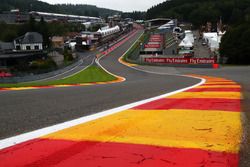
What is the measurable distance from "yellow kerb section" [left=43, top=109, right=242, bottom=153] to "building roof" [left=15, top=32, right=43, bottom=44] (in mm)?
98638

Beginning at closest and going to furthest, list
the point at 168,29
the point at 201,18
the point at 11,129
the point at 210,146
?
1. the point at 210,146
2. the point at 11,129
3. the point at 168,29
4. the point at 201,18

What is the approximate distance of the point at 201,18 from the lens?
17588cm

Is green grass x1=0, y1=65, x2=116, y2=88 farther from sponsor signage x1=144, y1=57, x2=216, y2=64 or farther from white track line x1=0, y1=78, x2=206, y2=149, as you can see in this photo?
sponsor signage x1=144, y1=57, x2=216, y2=64

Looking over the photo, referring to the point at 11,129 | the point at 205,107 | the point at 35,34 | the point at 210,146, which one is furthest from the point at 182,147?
the point at 35,34

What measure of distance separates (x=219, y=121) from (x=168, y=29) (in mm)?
120421

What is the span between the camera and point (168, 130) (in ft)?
16.9

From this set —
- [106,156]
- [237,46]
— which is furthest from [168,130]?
[237,46]

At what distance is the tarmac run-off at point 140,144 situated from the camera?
12.3ft

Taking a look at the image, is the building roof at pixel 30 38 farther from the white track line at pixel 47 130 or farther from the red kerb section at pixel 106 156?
the red kerb section at pixel 106 156

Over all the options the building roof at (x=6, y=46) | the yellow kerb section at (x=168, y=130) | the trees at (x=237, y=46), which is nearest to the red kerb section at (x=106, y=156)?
the yellow kerb section at (x=168, y=130)

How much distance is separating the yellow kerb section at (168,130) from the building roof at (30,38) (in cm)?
9864

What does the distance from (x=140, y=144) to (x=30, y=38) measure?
10184 centimetres

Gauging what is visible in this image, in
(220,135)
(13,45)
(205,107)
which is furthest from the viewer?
(13,45)

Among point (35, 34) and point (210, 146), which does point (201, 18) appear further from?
point (210, 146)
